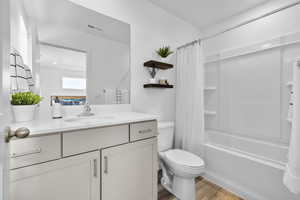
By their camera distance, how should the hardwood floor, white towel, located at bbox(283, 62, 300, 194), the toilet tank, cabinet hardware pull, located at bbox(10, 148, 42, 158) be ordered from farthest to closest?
the toilet tank → the hardwood floor → white towel, located at bbox(283, 62, 300, 194) → cabinet hardware pull, located at bbox(10, 148, 42, 158)

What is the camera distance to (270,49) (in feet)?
5.91

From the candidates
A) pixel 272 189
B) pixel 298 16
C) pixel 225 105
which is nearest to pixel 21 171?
pixel 272 189

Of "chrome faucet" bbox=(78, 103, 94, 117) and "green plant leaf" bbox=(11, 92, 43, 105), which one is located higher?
"green plant leaf" bbox=(11, 92, 43, 105)

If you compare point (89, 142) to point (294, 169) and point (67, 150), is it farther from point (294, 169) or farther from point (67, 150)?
point (294, 169)

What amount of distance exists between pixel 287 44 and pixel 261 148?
1.40 meters

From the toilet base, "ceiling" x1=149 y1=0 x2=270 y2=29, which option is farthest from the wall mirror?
the toilet base

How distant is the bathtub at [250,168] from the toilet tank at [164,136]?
1.92ft

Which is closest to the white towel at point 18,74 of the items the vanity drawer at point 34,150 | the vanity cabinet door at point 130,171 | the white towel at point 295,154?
the vanity drawer at point 34,150

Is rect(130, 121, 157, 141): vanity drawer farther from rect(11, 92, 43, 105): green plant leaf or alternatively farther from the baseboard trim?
the baseboard trim

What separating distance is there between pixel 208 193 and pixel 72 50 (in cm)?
222

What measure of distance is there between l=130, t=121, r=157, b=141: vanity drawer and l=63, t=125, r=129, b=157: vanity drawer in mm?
59

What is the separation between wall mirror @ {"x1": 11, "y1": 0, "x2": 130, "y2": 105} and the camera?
1.14 meters

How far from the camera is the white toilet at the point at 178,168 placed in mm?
1320

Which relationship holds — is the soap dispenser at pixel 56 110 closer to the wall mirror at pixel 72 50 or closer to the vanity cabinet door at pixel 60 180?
the wall mirror at pixel 72 50
